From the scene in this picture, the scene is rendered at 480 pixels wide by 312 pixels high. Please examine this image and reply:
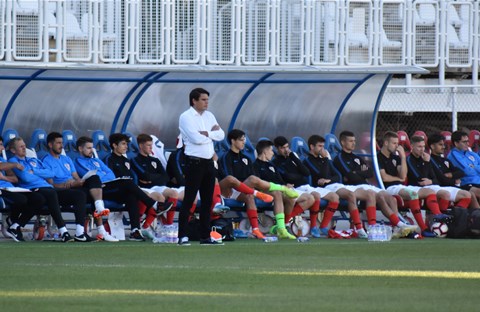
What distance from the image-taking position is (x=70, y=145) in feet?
64.4

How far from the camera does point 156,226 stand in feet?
64.1

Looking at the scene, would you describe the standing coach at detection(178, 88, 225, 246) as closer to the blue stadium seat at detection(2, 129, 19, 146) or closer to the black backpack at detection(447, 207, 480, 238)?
the blue stadium seat at detection(2, 129, 19, 146)

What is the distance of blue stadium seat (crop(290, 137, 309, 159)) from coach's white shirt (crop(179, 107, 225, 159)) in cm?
484

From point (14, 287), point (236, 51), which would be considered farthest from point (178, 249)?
point (236, 51)

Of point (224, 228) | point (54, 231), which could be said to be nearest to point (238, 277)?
point (224, 228)

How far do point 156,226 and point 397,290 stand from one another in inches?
371

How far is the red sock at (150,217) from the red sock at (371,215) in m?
3.21

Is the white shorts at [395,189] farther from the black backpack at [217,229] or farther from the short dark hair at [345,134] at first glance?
the black backpack at [217,229]

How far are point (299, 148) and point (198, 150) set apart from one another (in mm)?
5039

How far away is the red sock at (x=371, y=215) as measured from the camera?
19.4m

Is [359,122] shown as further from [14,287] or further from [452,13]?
[14,287]

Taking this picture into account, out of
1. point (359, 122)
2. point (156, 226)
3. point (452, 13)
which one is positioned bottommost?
point (156, 226)

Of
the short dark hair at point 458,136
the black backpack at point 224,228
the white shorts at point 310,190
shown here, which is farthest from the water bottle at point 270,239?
the short dark hair at point 458,136

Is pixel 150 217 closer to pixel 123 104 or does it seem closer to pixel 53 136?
pixel 53 136
